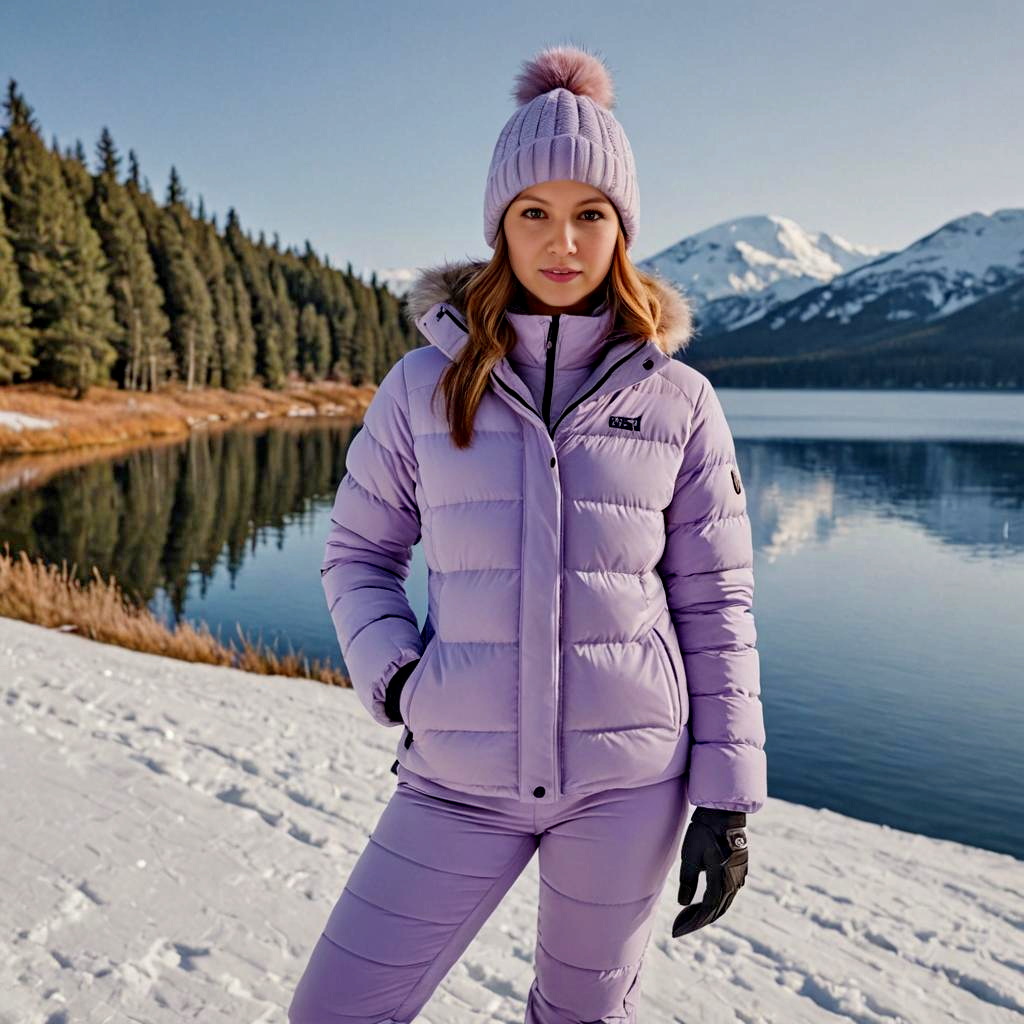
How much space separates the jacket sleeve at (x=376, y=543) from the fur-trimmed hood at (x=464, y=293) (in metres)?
0.21

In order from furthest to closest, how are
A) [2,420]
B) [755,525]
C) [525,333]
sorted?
[2,420] → [755,525] → [525,333]

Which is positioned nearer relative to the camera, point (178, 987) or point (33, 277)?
point (178, 987)

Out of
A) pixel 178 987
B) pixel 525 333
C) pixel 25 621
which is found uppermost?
pixel 525 333

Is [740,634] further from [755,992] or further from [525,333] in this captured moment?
[755,992]

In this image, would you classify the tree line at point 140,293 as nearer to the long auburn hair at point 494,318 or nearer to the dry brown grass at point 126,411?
the dry brown grass at point 126,411

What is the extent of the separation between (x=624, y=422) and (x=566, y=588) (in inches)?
A: 15.2

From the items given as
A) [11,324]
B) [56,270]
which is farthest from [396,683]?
[56,270]

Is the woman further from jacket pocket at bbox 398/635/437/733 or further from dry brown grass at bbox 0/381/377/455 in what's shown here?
dry brown grass at bbox 0/381/377/455

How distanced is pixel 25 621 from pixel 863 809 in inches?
347

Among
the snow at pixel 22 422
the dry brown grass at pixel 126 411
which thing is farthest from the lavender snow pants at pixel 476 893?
the snow at pixel 22 422

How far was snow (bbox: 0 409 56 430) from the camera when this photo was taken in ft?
105

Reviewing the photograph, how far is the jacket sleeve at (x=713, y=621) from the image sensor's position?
190 centimetres

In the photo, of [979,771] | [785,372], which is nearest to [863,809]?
[979,771]

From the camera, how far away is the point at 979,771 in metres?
8.55
